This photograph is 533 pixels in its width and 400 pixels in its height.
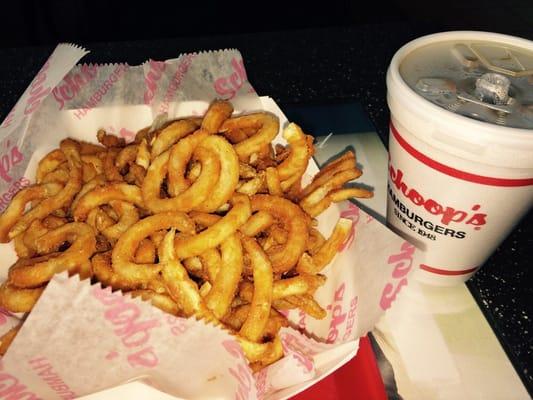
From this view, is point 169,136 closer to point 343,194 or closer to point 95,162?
point 95,162

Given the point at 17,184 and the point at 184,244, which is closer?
the point at 184,244

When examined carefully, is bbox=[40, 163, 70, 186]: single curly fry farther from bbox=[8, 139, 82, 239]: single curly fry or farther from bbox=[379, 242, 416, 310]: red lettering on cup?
bbox=[379, 242, 416, 310]: red lettering on cup

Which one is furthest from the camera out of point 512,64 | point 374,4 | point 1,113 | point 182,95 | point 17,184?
point 374,4

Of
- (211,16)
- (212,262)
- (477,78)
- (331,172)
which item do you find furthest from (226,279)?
(211,16)

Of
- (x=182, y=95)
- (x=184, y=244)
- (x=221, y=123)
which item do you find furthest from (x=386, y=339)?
(x=182, y=95)

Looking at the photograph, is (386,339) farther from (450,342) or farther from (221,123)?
(221,123)

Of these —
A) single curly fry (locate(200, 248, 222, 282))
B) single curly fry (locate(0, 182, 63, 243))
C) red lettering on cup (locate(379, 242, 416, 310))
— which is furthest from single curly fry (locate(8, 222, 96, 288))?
red lettering on cup (locate(379, 242, 416, 310))

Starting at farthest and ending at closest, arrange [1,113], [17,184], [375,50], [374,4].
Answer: [374,4]
[375,50]
[1,113]
[17,184]
